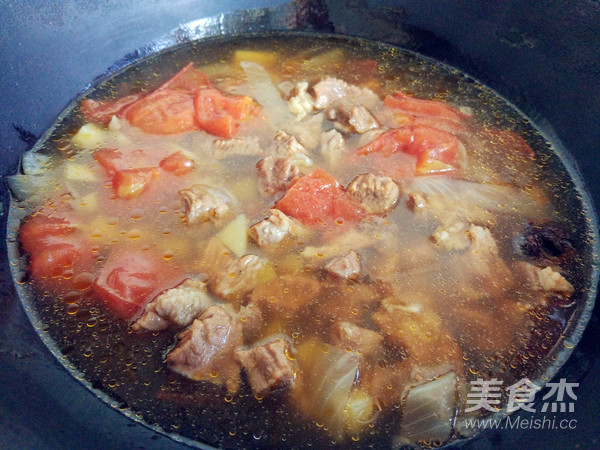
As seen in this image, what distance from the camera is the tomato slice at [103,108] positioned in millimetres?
3621

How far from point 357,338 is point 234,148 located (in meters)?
1.61

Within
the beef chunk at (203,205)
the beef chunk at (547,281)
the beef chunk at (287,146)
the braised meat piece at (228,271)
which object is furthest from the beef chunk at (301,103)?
the beef chunk at (547,281)

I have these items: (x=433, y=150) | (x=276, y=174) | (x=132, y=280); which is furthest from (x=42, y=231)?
(x=433, y=150)

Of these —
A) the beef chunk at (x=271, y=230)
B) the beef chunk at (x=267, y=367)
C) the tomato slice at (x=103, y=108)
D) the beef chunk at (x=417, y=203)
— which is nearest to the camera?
the beef chunk at (x=267, y=367)

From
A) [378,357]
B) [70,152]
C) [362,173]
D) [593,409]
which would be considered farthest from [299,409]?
[70,152]

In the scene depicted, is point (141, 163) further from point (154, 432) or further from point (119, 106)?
point (154, 432)

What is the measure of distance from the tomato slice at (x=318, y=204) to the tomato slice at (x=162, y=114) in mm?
1049

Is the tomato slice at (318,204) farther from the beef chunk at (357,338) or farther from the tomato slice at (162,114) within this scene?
the tomato slice at (162,114)

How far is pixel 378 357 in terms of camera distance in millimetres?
2398

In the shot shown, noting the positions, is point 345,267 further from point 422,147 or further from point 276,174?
point 422,147

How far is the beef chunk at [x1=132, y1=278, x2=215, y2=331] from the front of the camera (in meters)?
2.43

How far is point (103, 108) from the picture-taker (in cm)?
371

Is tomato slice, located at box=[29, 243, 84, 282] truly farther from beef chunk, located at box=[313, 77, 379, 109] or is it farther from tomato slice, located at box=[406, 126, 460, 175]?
tomato slice, located at box=[406, 126, 460, 175]

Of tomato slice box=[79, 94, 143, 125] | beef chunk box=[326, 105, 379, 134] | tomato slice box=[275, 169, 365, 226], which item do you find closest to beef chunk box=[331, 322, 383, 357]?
tomato slice box=[275, 169, 365, 226]
